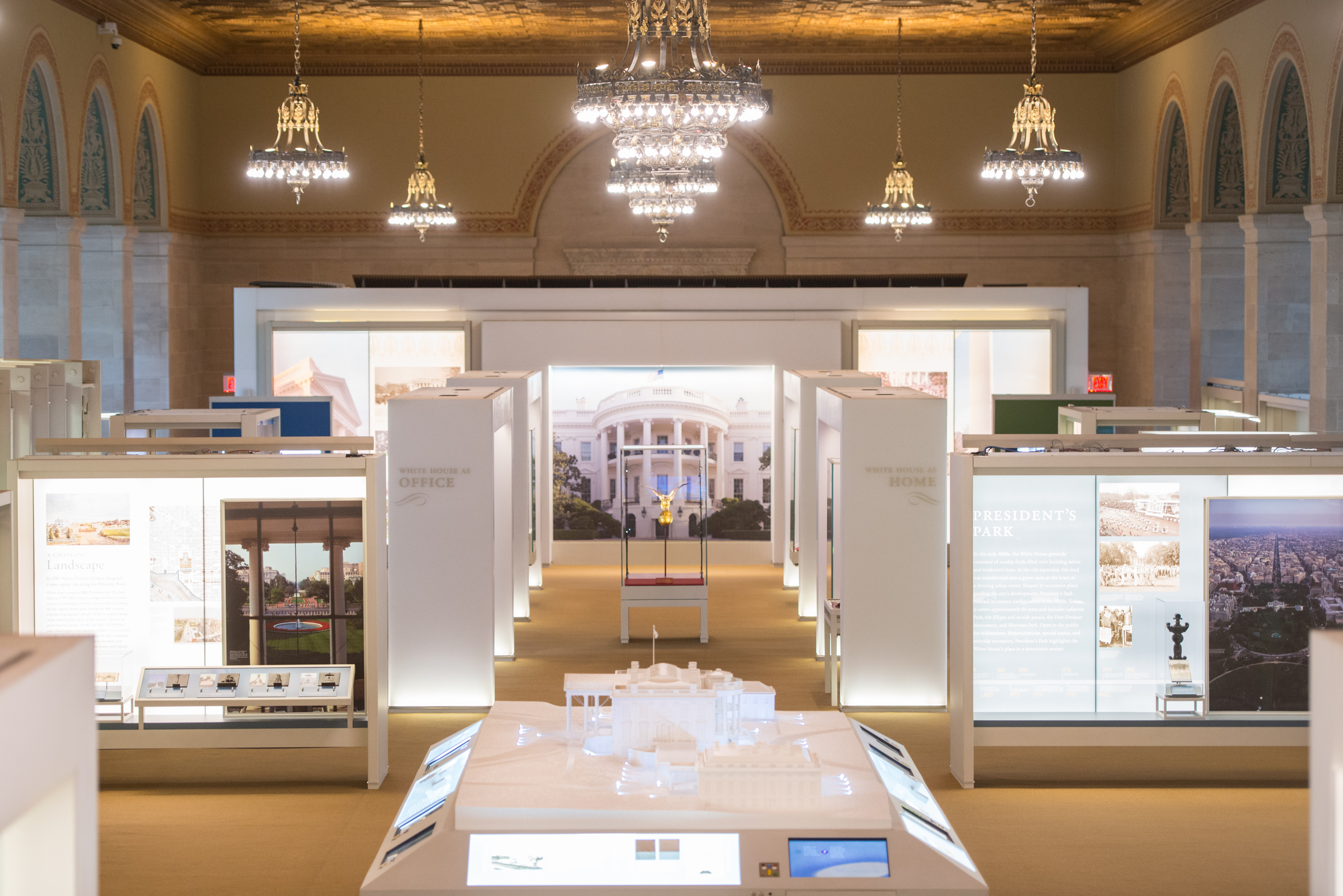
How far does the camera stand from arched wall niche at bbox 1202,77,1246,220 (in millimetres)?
16625

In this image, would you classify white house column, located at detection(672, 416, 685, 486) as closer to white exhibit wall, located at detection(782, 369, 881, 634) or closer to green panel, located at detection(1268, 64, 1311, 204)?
white exhibit wall, located at detection(782, 369, 881, 634)

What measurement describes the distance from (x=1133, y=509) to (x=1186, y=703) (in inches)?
41.8

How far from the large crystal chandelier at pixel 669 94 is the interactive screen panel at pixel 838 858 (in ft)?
11.9

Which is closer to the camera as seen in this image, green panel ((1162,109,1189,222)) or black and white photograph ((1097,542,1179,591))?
black and white photograph ((1097,542,1179,591))

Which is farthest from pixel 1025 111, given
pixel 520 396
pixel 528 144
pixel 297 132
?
pixel 297 132

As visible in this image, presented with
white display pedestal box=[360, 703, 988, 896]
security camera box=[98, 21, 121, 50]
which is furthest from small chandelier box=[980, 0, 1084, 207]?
security camera box=[98, 21, 121, 50]

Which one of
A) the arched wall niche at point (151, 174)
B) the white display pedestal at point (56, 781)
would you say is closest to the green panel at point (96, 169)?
the arched wall niche at point (151, 174)

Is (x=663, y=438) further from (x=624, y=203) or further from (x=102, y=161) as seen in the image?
(x=102, y=161)

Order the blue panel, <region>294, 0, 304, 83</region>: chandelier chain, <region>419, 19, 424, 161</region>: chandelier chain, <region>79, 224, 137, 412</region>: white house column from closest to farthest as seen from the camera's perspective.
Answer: <region>294, 0, 304, 83</region>: chandelier chain, the blue panel, <region>79, 224, 137, 412</region>: white house column, <region>419, 19, 424, 161</region>: chandelier chain

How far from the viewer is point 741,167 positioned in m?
20.6

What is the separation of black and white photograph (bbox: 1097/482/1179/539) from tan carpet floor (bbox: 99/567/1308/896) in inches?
55.7

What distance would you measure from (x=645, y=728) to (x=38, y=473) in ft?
12.0

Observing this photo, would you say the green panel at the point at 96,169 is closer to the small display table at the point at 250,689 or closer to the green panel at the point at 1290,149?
the small display table at the point at 250,689

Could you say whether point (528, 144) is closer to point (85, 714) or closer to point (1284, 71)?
point (1284, 71)
